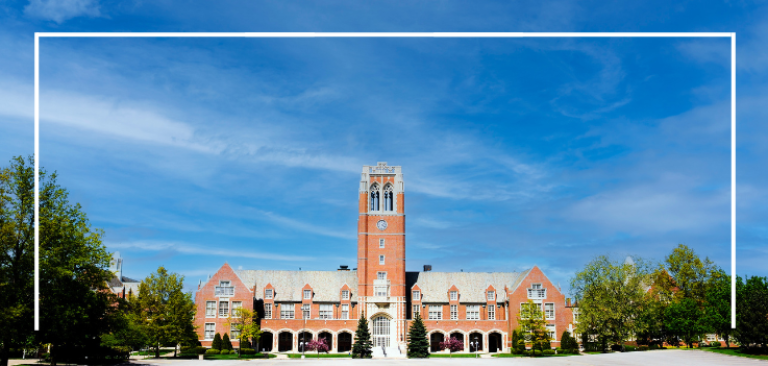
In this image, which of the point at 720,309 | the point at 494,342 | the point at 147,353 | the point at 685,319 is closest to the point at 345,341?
the point at 494,342

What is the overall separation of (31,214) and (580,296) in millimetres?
63153

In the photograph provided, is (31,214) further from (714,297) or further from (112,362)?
(714,297)

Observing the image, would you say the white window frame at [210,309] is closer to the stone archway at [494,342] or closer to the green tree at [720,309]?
the stone archway at [494,342]

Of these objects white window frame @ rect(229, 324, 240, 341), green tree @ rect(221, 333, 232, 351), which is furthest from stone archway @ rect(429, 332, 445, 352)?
green tree @ rect(221, 333, 232, 351)

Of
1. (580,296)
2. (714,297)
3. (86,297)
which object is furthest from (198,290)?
(714,297)

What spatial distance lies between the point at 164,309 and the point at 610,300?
5224cm

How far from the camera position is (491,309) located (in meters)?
86.9

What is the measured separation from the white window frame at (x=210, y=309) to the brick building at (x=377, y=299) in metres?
0.14

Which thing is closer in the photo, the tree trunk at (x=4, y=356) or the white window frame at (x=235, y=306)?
the tree trunk at (x=4, y=356)

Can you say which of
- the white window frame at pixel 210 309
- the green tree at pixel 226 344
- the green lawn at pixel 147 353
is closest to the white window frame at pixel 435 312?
the green tree at pixel 226 344

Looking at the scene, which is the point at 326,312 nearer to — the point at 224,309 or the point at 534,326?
the point at 224,309

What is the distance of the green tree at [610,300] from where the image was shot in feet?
238

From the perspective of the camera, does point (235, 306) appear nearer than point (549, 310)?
Yes

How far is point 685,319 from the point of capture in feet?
244
